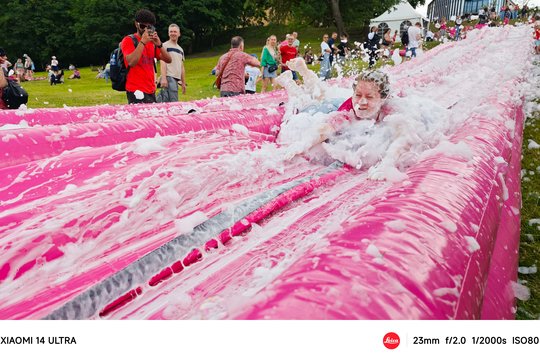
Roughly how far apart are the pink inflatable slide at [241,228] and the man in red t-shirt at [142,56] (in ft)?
4.70

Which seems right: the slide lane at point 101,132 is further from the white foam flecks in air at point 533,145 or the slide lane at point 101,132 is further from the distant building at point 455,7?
the distant building at point 455,7

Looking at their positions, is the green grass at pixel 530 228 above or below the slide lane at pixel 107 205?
below

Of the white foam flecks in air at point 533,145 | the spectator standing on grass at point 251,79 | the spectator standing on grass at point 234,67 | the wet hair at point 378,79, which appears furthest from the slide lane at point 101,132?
the spectator standing on grass at point 251,79

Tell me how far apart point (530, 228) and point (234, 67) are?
429cm

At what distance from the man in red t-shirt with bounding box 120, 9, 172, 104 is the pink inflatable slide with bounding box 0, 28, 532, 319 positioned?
1.43 meters

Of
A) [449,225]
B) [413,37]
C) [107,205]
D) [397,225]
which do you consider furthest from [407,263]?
[413,37]

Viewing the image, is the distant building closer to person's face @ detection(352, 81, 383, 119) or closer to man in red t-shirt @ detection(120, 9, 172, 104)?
man in red t-shirt @ detection(120, 9, 172, 104)

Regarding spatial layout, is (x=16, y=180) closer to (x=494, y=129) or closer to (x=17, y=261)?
(x=17, y=261)

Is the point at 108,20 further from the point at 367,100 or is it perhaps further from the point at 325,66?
the point at 367,100

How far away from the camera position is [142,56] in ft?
14.5

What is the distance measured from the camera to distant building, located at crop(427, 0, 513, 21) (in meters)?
40.6
